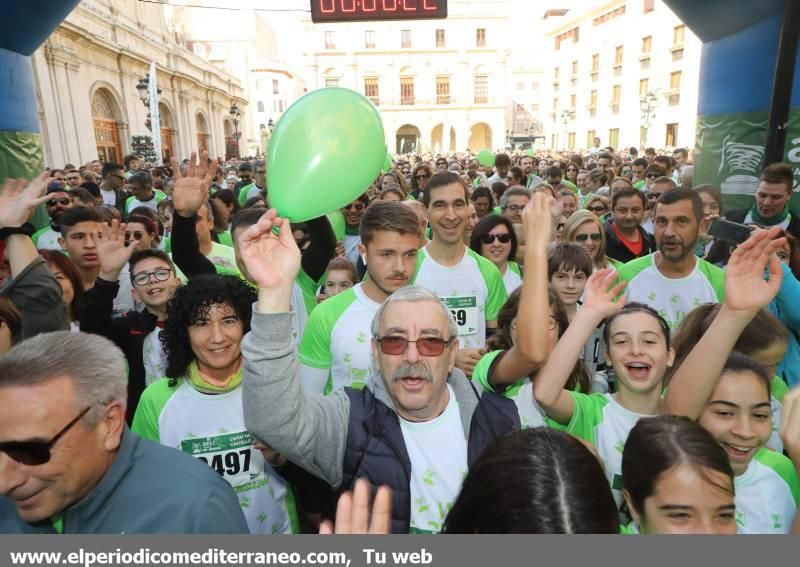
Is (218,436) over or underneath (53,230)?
underneath

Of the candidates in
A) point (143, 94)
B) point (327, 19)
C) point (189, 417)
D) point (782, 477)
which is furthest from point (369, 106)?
point (143, 94)

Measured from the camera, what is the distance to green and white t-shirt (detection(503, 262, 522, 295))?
3.74 meters

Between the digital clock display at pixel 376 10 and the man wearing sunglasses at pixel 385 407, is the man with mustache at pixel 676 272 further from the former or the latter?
the digital clock display at pixel 376 10

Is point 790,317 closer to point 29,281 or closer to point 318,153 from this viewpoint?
point 318,153

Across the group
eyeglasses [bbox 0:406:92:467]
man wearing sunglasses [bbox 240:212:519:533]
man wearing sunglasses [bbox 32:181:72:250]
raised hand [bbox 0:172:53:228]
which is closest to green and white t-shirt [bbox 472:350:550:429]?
man wearing sunglasses [bbox 240:212:519:533]

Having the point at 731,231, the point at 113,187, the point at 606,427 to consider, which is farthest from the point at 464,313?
the point at 113,187

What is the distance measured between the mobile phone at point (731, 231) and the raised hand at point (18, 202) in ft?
10.7

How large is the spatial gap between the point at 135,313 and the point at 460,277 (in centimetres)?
183

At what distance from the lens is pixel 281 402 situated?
4.76 ft

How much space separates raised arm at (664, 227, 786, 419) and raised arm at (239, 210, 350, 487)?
119cm

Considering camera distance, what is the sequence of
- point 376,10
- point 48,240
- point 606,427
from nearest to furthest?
point 606,427
point 48,240
point 376,10

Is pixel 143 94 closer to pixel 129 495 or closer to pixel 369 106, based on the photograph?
pixel 369 106

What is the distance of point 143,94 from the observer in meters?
14.1

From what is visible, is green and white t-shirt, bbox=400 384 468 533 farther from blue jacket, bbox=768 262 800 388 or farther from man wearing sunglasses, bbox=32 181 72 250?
man wearing sunglasses, bbox=32 181 72 250
